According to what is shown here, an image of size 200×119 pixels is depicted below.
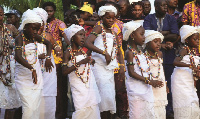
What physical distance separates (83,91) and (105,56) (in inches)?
34.3

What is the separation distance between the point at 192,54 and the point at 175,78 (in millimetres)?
592

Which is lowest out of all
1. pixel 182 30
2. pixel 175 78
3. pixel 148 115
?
pixel 148 115

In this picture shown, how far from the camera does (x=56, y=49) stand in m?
6.61

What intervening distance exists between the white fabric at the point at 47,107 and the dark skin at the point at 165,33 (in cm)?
269

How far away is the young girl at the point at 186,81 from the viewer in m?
6.56

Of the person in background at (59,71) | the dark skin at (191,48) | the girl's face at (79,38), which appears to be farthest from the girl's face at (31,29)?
the dark skin at (191,48)

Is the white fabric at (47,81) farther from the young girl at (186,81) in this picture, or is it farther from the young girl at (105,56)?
the young girl at (186,81)

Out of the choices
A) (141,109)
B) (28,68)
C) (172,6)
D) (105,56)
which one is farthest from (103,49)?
(172,6)

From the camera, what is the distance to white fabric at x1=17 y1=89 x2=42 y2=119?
Answer: 565 cm

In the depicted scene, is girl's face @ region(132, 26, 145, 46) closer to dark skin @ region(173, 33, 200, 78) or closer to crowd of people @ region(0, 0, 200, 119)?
crowd of people @ region(0, 0, 200, 119)

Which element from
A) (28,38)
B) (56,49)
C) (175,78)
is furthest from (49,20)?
(175,78)

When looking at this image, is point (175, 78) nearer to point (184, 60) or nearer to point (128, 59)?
point (184, 60)

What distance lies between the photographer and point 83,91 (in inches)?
239

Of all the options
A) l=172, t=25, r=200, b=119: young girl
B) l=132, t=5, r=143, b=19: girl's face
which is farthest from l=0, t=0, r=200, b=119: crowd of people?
l=132, t=5, r=143, b=19: girl's face
